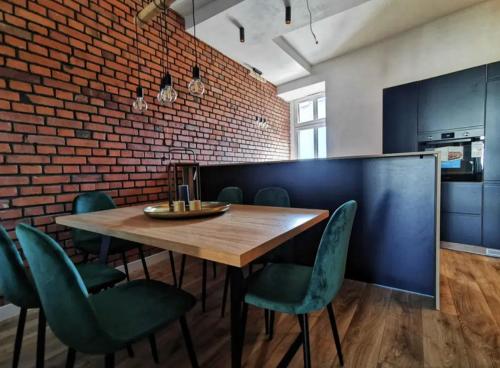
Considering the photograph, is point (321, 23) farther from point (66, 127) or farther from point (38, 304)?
Result: point (38, 304)

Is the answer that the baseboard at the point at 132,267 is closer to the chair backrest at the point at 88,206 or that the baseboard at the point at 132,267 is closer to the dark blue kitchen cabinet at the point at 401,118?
the chair backrest at the point at 88,206

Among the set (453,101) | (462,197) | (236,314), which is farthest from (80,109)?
(462,197)

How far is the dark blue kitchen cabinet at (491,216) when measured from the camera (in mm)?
2486

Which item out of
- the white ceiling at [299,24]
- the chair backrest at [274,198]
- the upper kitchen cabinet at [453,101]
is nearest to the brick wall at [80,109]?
the white ceiling at [299,24]

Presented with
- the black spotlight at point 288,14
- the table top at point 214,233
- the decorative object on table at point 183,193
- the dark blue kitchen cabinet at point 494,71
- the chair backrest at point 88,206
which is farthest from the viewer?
the dark blue kitchen cabinet at point 494,71

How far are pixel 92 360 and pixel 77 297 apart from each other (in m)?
0.97

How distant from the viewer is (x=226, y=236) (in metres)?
0.90

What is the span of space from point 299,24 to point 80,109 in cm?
259

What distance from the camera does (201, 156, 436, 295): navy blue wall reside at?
5.62 feet

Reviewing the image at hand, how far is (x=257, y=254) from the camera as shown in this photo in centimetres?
77

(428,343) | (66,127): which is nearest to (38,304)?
(66,127)

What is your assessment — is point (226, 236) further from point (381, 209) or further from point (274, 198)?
point (381, 209)

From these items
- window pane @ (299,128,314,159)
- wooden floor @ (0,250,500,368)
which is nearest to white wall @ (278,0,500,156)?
window pane @ (299,128,314,159)

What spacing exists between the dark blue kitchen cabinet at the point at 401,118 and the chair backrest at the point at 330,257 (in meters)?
2.82
